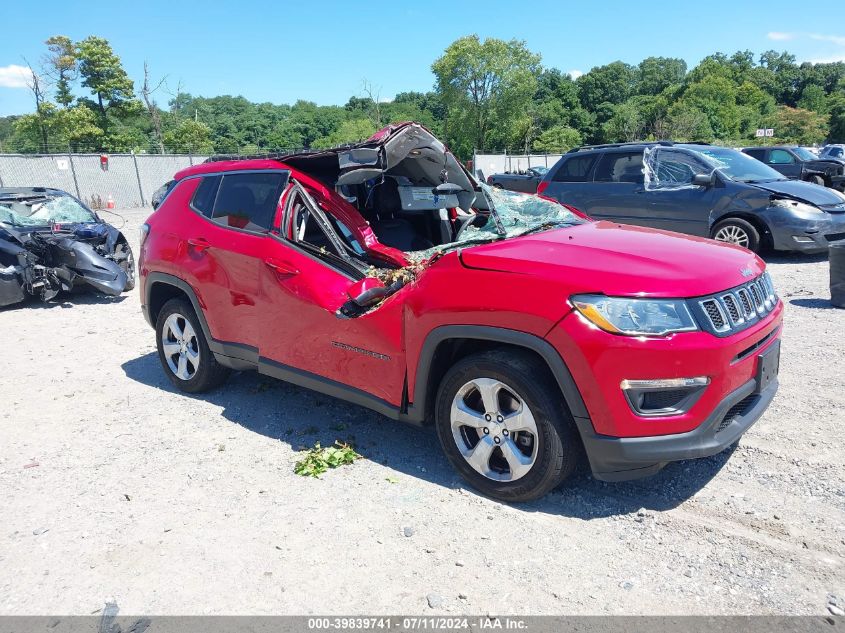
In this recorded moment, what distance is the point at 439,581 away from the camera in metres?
2.67

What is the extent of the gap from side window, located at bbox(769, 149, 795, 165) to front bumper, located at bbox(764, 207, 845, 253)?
11.8 m

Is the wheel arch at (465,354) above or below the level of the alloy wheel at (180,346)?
above

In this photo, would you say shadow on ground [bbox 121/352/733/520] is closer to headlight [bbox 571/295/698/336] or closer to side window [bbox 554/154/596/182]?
headlight [bbox 571/295/698/336]

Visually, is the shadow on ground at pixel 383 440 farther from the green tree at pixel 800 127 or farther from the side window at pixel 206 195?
the green tree at pixel 800 127

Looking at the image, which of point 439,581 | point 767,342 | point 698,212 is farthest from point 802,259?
point 439,581

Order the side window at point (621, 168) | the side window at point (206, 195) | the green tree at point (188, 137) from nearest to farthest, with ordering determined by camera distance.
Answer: the side window at point (206, 195)
the side window at point (621, 168)
the green tree at point (188, 137)

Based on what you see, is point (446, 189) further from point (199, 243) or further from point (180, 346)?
point (180, 346)

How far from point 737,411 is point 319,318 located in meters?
2.39

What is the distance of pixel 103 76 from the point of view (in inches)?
1726

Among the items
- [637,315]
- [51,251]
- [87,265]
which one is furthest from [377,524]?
[51,251]

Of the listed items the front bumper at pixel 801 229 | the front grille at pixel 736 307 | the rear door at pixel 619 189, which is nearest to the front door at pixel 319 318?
the front grille at pixel 736 307

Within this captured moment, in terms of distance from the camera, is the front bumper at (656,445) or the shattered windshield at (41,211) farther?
the shattered windshield at (41,211)

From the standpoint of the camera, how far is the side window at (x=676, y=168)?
9328 mm

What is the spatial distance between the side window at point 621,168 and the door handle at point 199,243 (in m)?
7.25
